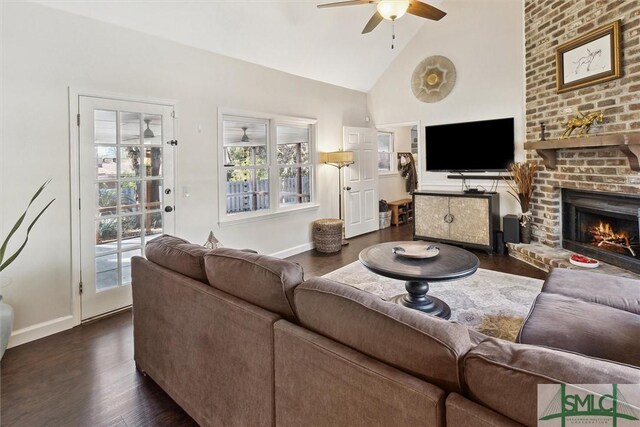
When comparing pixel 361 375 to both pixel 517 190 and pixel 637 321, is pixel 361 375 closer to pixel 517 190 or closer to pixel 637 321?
pixel 637 321

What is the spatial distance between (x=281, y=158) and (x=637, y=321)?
4367 mm

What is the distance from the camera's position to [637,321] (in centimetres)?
163

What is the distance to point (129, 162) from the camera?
133 inches

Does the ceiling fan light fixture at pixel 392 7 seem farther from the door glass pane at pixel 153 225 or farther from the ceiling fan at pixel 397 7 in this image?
the door glass pane at pixel 153 225

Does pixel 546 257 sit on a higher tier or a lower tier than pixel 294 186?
lower

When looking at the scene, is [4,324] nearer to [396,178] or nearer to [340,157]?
[340,157]

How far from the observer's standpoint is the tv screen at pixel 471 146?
492cm

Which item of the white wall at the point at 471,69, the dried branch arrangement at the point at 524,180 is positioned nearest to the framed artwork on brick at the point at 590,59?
the white wall at the point at 471,69

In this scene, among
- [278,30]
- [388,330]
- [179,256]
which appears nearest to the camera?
[388,330]

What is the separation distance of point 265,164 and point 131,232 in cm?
202

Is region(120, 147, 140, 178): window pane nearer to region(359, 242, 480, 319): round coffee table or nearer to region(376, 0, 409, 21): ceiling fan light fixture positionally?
region(359, 242, 480, 319): round coffee table

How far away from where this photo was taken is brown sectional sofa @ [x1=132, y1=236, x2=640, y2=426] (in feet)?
2.68

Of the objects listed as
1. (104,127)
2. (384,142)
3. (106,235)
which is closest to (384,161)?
(384,142)

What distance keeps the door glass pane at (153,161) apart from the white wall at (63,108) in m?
0.23
